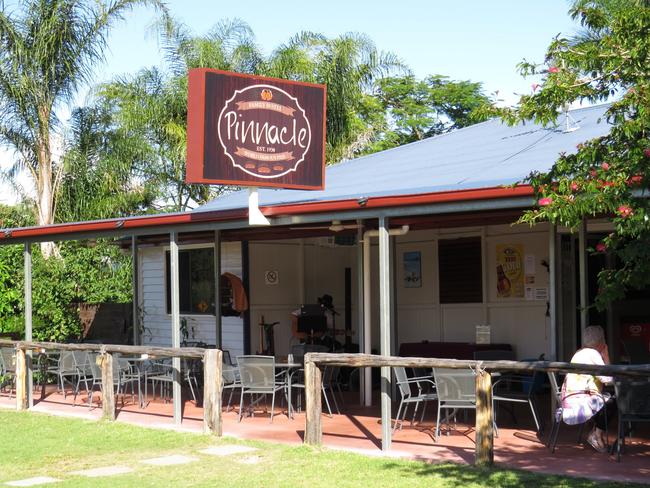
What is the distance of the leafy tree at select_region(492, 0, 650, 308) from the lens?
635 centimetres

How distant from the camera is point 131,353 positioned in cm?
1110

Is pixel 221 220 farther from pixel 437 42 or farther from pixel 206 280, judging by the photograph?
pixel 437 42

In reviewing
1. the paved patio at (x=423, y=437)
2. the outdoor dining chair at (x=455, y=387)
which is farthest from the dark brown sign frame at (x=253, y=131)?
the outdoor dining chair at (x=455, y=387)

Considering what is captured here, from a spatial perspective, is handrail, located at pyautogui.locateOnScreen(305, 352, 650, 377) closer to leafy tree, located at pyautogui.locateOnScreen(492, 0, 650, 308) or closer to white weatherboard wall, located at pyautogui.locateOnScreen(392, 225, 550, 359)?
leafy tree, located at pyautogui.locateOnScreen(492, 0, 650, 308)

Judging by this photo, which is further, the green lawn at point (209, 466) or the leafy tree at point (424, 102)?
the leafy tree at point (424, 102)

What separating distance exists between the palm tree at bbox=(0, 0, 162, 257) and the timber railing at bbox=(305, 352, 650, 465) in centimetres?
1217

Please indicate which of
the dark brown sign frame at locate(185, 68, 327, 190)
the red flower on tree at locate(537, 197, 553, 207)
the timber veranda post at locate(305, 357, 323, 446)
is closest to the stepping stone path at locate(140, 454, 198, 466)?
the timber veranda post at locate(305, 357, 323, 446)

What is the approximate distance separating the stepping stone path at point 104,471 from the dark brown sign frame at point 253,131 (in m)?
2.90

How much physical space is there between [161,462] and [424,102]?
1067 inches

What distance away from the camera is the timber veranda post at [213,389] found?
1008 centimetres

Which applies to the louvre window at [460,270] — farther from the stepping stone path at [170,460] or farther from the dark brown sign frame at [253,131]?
the stepping stone path at [170,460]

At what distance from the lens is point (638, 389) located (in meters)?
7.84

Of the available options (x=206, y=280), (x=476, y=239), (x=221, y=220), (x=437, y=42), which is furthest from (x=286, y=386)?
(x=437, y=42)

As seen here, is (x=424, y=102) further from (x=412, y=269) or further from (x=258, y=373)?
(x=258, y=373)
